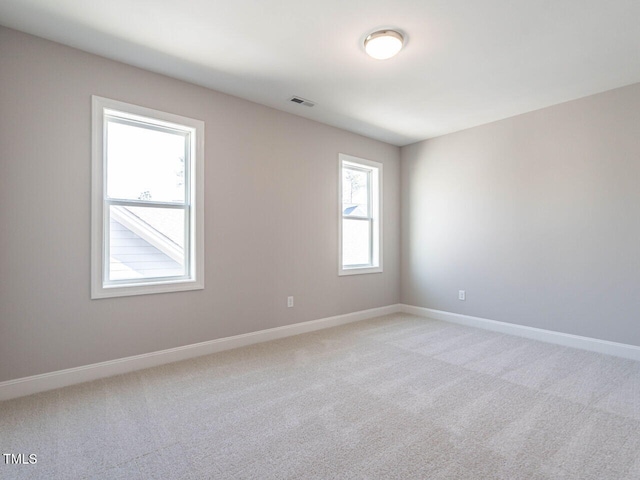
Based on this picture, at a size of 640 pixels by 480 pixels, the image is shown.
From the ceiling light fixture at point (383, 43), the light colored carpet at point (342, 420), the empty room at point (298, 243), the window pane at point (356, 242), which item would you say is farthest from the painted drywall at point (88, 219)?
the ceiling light fixture at point (383, 43)

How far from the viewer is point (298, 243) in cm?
414

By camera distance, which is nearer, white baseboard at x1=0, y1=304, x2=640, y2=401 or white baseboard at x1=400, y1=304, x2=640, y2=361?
white baseboard at x1=0, y1=304, x2=640, y2=401

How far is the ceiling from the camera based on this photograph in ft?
7.33

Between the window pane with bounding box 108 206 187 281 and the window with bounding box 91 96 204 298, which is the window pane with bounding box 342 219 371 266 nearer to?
the window with bounding box 91 96 204 298

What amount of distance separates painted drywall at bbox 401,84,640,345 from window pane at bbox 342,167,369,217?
2.73 ft

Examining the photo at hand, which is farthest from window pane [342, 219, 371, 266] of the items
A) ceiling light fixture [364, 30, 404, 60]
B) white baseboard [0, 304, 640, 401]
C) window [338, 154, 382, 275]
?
ceiling light fixture [364, 30, 404, 60]

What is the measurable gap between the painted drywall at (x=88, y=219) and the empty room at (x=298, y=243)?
0.06ft

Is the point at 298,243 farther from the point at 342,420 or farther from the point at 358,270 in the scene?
the point at 342,420

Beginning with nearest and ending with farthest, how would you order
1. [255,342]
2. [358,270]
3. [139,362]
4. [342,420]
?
[342,420]
[139,362]
[255,342]
[358,270]

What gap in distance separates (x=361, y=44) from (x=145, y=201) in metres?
2.33

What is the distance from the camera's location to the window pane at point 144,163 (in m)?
2.92

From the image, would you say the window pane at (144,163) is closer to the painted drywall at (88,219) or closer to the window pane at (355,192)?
the painted drywall at (88,219)

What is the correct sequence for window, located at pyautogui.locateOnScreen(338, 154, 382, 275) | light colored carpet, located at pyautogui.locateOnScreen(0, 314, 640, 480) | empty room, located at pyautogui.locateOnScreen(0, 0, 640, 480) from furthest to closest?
window, located at pyautogui.locateOnScreen(338, 154, 382, 275) < empty room, located at pyautogui.locateOnScreen(0, 0, 640, 480) < light colored carpet, located at pyautogui.locateOnScreen(0, 314, 640, 480)

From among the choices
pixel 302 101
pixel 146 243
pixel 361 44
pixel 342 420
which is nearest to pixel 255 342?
pixel 146 243
